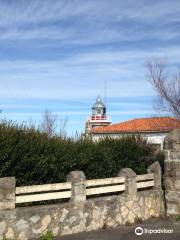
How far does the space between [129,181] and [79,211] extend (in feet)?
6.99

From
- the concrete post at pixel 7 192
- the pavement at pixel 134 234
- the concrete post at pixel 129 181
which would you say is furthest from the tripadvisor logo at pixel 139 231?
the concrete post at pixel 7 192

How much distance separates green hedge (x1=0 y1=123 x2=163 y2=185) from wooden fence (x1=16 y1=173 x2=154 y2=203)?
0.55 m

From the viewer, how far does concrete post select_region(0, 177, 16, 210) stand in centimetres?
859

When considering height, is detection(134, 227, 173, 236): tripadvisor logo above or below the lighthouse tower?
below

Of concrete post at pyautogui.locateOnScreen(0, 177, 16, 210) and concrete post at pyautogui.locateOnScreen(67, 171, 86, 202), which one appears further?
concrete post at pyautogui.locateOnScreen(67, 171, 86, 202)

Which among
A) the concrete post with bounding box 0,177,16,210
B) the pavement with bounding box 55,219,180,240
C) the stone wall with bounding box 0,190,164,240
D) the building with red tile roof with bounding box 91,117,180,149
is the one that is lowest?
the pavement with bounding box 55,219,180,240

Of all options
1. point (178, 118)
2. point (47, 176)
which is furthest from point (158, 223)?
point (178, 118)

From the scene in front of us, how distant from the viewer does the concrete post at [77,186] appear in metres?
9.93

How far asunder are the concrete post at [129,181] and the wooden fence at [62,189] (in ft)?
0.36

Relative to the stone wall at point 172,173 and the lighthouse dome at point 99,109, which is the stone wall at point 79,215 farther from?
the lighthouse dome at point 99,109

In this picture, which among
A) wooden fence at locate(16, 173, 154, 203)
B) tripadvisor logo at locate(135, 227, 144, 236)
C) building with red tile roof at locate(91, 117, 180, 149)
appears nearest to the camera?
wooden fence at locate(16, 173, 154, 203)

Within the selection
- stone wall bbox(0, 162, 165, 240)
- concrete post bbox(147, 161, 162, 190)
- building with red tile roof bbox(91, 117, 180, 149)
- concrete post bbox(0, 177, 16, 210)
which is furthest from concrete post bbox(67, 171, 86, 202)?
building with red tile roof bbox(91, 117, 180, 149)

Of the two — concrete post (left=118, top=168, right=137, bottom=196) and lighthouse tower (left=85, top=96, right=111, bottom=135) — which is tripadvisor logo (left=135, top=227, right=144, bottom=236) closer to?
concrete post (left=118, top=168, right=137, bottom=196)

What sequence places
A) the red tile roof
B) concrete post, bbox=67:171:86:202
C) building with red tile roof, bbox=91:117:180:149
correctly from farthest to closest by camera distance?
the red tile roof, building with red tile roof, bbox=91:117:180:149, concrete post, bbox=67:171:86:202
